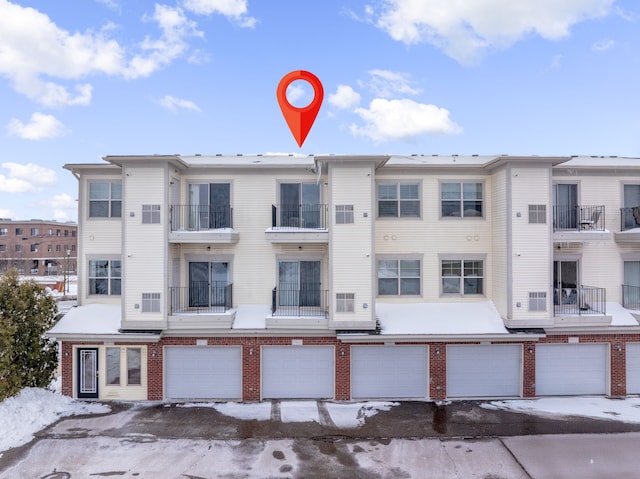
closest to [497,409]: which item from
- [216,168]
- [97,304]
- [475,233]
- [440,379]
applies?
[440,379]

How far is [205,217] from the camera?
14.1 metres

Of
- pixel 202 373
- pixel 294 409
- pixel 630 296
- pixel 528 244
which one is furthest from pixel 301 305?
pixel 630 296

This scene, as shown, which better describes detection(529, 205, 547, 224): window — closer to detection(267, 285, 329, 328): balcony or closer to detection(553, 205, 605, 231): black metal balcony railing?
detection(553, 205, 605, 231): black metal balcony railing

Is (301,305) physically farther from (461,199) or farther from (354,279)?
(461,199)

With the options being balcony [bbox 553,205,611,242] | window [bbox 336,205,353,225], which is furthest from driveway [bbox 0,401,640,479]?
balcony [bbox 553,205,611,242]

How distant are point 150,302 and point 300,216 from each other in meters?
5.87

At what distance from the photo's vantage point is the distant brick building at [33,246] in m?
53.2

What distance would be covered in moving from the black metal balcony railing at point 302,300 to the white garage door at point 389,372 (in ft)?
6.36

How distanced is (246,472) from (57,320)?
9.20 meters

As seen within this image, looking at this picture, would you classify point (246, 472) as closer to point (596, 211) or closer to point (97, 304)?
point (97, 304)

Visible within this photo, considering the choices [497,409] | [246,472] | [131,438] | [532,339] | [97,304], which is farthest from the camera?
[97,304]

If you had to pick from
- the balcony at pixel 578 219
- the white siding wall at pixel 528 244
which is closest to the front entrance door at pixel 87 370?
the white siding wall at pixel 528 244

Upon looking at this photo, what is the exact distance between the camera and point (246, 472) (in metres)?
8.98

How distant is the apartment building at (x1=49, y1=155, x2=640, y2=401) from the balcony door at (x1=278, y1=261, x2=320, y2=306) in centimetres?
5
